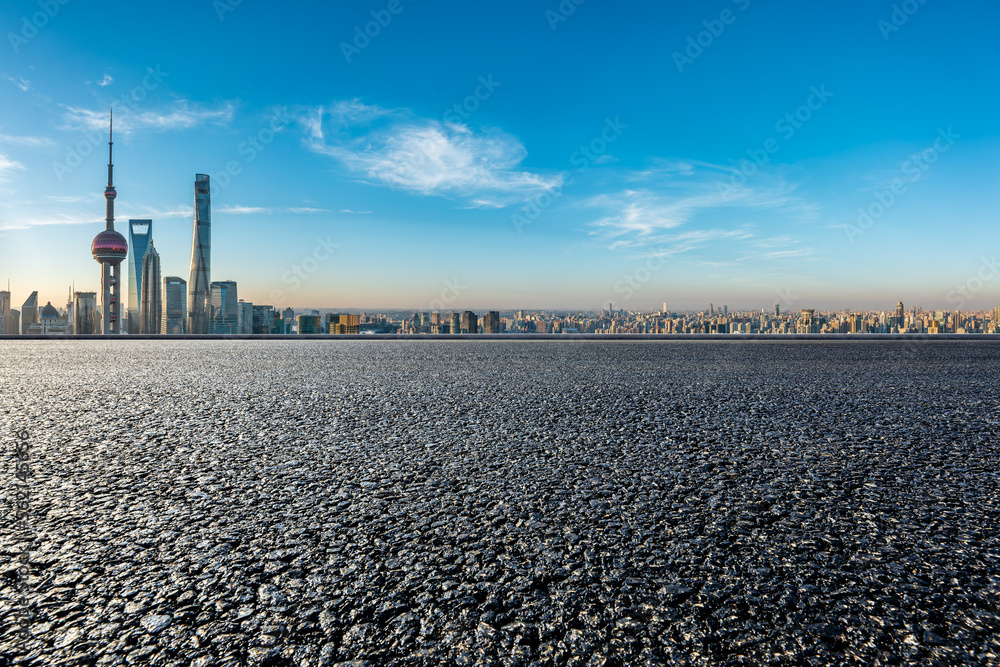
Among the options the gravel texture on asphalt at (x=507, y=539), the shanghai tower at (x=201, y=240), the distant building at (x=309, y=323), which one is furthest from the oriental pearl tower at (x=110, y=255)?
→ the gravel texture on asphalt at (x=507, y=539)

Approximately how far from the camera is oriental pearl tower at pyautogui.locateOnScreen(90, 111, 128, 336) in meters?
111

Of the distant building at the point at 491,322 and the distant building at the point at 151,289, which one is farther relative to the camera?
the distant building at the point at 151,289

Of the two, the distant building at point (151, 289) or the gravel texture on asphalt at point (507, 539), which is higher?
the distant building at point (151, 289)

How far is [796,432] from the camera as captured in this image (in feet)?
14.2

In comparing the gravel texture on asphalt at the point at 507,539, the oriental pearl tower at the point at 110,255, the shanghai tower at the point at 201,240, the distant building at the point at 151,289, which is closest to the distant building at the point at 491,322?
the gravel texture on asphalt at the point at 507,539

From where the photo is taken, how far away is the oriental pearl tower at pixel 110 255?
4380 inches

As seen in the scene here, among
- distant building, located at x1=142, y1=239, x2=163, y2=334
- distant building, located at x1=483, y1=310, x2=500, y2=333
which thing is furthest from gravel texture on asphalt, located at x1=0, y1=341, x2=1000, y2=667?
distant building, located at x1=142, y1=239, x2=163, y2=334

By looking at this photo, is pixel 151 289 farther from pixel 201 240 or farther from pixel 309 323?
pixel 309 323

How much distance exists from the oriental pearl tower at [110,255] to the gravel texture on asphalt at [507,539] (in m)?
127

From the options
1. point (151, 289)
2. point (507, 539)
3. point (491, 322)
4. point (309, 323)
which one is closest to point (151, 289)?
point (151, 289)

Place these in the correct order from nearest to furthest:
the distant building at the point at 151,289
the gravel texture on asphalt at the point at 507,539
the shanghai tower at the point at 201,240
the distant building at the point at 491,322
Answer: the gravel texture on asphalt at the point at 507,539, the distant building at the point at 491,322, the distant building at the point at 151,289, the shanghai tower at the point at 201,240

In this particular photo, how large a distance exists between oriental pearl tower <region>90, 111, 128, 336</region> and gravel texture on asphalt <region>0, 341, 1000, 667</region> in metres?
127

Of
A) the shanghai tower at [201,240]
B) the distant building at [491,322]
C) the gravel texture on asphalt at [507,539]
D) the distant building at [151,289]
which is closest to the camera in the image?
the gravel texture on asphalt at [507,539]

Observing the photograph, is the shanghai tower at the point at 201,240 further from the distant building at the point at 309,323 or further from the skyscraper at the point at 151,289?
the distant building at the point at 309,323
